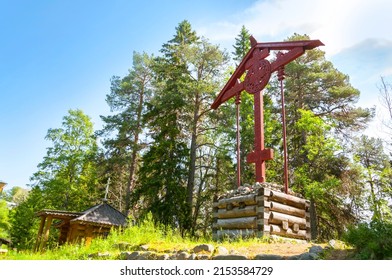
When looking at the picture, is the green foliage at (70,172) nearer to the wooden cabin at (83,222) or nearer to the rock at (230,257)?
the wooden cabin at (83,222)

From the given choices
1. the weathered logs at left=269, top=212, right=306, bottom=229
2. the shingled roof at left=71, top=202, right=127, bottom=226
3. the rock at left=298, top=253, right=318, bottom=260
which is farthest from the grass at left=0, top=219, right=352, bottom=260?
the shingled roof at left=71, top=202, right=127, bottom=226

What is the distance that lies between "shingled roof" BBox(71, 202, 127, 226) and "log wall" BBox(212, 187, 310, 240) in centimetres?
814

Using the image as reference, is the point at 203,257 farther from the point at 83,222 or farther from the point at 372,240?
the point at 83,222

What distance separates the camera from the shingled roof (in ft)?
50.4

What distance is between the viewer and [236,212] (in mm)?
8328

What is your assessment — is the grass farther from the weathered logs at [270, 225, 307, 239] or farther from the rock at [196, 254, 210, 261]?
the rock at [196, 254, 210, 261]

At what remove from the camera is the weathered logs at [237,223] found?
25.3 ft

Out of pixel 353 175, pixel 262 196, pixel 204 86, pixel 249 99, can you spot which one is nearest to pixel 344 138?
pixel 353 175

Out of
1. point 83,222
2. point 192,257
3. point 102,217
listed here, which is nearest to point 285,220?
point 192,257

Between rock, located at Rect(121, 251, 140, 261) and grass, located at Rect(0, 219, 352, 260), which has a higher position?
grass, located at Rect(0, 219, 352, 260)

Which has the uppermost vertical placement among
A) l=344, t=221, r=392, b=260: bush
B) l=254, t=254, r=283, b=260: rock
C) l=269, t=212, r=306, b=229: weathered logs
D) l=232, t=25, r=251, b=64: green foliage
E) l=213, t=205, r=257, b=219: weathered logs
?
l=232, t=25, r=251, b=64: green foliage

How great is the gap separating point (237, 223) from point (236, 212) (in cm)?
29

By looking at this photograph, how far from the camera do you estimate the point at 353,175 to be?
17.0 metres
